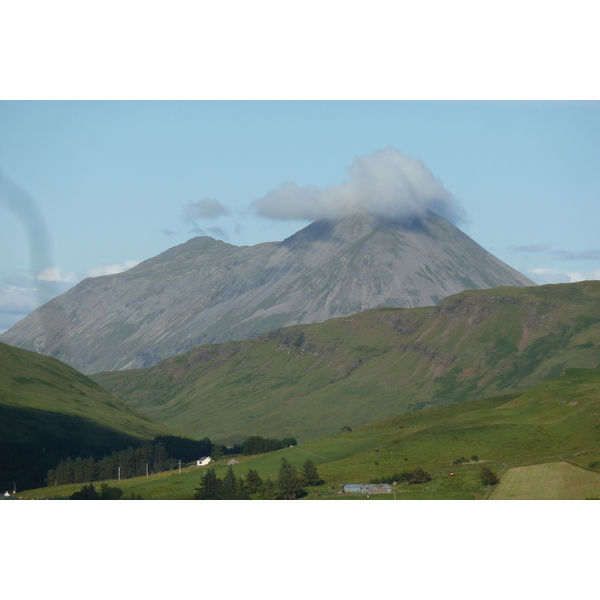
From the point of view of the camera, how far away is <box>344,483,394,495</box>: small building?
188000mm

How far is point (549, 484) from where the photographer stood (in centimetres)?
17850

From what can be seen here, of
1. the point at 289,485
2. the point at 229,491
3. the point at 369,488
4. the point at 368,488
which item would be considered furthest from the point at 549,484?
the point at 229,491

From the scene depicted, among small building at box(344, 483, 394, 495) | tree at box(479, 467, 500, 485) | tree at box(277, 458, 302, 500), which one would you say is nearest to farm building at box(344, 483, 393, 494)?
small building at box(344, 483, 394, 495)

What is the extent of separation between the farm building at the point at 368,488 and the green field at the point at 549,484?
26.6m

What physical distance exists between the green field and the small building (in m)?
26.5

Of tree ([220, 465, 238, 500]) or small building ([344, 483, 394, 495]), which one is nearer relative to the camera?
small building ([344, 483, 394, 495])

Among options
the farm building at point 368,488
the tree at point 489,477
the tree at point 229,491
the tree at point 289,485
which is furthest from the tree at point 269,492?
the tree at point 489,477

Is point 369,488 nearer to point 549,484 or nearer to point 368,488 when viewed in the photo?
point 368,488

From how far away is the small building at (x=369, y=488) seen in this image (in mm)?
188000

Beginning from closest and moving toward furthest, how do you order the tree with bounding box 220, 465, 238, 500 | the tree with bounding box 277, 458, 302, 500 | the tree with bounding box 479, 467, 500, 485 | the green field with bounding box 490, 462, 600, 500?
the green field with bounding box 490, 462, 600, 500 → the tree with bounding box 479, 467, 500, 485 → the tree with bounding box 277, 458, 302, 500 → the tree with bounding box 220, 465, 238, 500

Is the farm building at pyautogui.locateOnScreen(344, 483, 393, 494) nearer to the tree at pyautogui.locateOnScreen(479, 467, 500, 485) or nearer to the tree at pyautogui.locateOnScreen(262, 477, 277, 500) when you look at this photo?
the tree at pyautogui.locateOnScreen(262, 477, 277, 500)

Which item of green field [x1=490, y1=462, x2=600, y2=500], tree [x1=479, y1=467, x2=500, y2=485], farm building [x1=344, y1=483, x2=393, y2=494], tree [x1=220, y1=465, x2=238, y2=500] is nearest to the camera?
green field [x1=490, y1=462, x2=600, y2=500]

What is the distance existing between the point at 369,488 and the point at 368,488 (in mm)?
265
